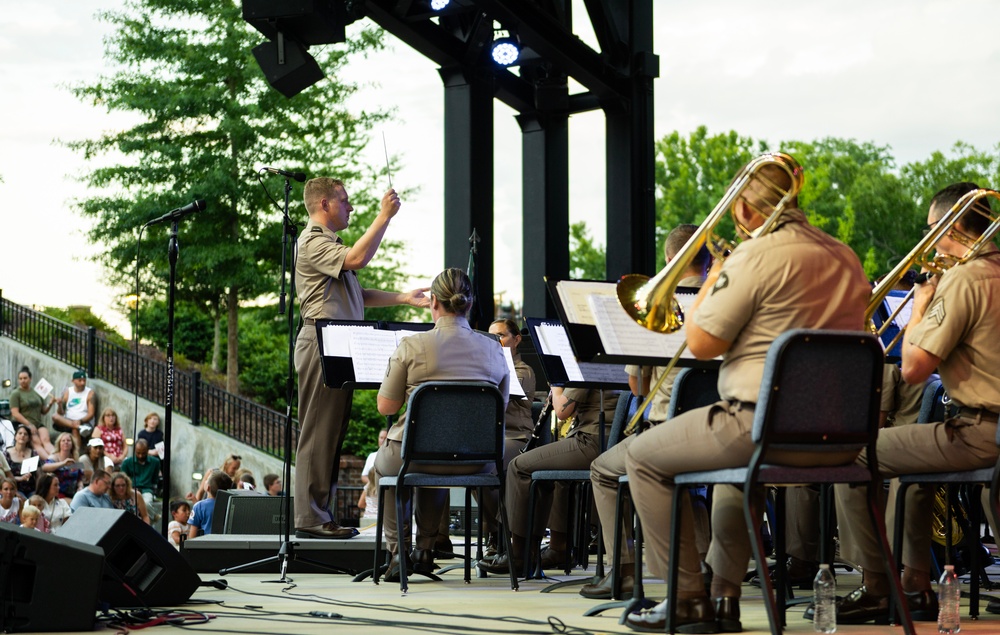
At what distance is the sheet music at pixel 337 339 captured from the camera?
5.90m

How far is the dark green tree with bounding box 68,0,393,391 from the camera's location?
2127 cm

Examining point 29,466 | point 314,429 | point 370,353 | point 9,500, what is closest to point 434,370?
point 370,353

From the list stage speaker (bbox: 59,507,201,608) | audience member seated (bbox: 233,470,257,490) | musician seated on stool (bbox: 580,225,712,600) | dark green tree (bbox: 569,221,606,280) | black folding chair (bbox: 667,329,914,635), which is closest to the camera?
black folding chair (bbox: 667,329,914,635)

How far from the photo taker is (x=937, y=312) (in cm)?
398

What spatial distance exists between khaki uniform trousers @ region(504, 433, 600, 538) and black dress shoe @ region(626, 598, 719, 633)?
2.10 metres

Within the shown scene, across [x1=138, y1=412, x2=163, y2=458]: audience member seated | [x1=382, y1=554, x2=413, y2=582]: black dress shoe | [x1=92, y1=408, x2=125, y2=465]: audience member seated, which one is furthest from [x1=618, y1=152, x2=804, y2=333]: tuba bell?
[x1=92, y1=408, x2=125, y2=465]: audience member seated

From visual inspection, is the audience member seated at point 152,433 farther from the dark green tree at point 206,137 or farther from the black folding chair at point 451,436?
the black folding chair at point 451,436

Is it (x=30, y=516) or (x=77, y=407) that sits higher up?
(x=77, y=407)

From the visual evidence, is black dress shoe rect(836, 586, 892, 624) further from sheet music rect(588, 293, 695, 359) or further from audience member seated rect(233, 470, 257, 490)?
audience member seated rect(233, 470, 257, 490)

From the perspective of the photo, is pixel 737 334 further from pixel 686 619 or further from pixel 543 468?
pixel 543 468

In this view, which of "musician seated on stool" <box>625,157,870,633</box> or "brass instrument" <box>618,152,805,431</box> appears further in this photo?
"brass instrument" <box>618,152,805,431</box>

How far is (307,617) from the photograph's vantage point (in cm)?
427

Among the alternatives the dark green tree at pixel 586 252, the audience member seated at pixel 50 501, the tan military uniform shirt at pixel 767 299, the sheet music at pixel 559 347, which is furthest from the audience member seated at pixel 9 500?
the dark green tree at pixel 586 252

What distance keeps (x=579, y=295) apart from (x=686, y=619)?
1.41 metres
